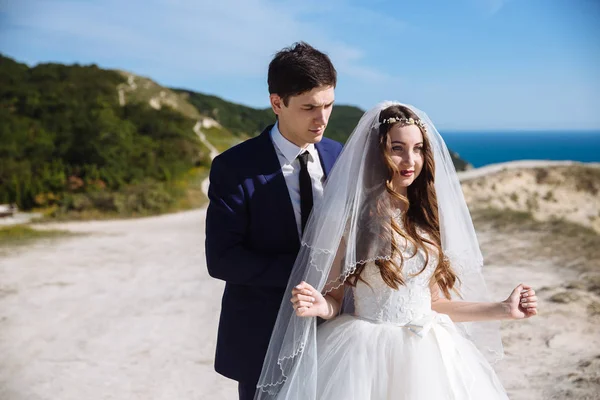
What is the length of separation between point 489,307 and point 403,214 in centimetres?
56

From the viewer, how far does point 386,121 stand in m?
2.41

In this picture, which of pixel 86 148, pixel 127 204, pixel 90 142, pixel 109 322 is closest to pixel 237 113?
pixel 90 142

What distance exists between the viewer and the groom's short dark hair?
2250 millimetres

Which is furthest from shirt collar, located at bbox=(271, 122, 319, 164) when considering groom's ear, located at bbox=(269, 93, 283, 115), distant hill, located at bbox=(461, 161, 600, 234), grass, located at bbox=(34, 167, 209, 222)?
grass, located at bbox=(34, 167, 209, 222)

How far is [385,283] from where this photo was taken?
246 cm

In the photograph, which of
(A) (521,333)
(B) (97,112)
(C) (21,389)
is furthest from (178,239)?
(B) (97,112)

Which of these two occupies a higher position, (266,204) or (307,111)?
(307,111)

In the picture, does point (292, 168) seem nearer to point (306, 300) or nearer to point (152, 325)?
point (306, 300)

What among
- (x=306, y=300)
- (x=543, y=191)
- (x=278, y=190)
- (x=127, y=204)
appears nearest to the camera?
(x=306, y=300)

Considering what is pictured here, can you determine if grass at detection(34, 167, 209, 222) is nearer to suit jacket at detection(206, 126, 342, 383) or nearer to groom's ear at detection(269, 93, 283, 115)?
suit jacket at detection(206, 126, 342, 383)

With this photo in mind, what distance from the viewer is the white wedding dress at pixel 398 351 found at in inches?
91.4

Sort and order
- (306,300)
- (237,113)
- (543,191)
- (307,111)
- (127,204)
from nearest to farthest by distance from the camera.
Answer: (306,300) → (307,111) → (543,191) → (127,204) → (237,113)

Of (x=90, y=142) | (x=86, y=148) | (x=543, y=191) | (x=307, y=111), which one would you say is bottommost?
(x=86, y=148)

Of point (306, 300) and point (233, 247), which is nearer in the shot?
point (306, 300)
